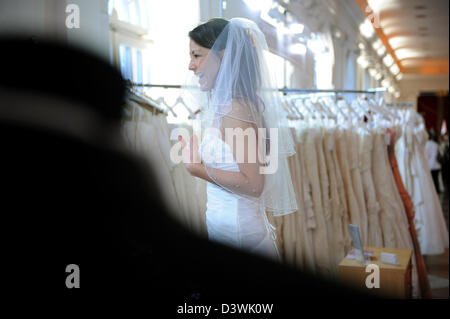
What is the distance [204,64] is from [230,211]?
35 centimetres

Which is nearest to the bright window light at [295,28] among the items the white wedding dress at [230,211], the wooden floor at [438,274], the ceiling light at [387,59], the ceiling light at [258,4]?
the ceiling light at [258,4]

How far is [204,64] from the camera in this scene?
3.28 feet

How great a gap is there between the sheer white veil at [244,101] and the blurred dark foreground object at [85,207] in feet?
1.55

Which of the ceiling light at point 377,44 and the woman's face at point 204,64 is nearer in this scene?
the woman's face at point 204,64

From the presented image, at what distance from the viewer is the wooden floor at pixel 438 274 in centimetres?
273

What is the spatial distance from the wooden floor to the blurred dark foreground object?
2.49 m

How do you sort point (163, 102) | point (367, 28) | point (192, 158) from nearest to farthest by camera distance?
1. point (192, 158)
2. point (163, 102)
3. point (367, 28)

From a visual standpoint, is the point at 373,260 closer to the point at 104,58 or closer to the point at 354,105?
the point at 354,105

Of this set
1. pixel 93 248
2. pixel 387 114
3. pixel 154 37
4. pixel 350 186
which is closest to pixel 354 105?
pixel 387 114

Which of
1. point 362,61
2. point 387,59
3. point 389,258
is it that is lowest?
point 389,258

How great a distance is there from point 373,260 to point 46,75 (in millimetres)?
1652

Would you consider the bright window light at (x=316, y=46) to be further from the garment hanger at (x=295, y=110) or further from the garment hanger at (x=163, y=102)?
the garment hanger at (x=163, y=102)

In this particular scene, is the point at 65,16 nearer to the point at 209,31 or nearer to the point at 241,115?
the point at 209,31

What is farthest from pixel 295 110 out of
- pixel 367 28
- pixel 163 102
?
pixel 163 102
